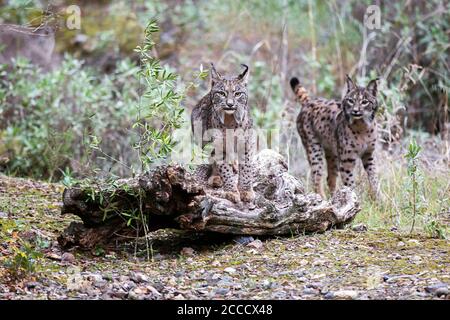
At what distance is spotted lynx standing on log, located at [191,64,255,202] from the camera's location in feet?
23.8

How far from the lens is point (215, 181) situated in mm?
7426

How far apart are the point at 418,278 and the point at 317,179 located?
434cm

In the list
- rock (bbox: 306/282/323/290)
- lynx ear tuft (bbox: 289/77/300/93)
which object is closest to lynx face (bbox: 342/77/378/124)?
lynx ear tuft (bbox: 289/77/300/93)

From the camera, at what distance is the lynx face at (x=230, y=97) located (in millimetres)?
7246

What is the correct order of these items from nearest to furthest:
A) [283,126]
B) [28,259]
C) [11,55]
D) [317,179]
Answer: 1. [28,259]
2. [317,179]
3. [283,126]
4. [11,55]

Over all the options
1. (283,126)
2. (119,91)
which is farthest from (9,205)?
(119,91)

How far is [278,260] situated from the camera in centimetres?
637

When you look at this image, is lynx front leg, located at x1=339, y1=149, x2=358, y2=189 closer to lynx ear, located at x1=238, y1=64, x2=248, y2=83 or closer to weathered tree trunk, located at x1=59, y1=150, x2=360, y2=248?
weathered tree trunk, located at x1=59, y1=150, x2=360, y2=248

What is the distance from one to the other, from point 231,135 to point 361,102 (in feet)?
8.64

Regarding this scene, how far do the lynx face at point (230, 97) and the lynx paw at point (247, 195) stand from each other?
0.66 metres

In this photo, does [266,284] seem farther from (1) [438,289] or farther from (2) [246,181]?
(2) [246,181]

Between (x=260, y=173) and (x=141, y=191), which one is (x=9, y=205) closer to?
(x=141, y=191)

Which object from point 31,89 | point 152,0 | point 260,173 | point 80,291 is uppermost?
point 152,0

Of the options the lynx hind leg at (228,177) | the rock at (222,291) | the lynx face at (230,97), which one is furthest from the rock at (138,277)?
the lynx face at (230,97)
